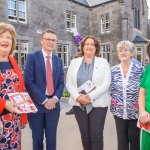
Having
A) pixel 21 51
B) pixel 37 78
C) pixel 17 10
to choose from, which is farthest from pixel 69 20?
pixel 37 78

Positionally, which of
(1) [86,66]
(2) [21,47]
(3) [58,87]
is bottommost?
(3) [58,87]

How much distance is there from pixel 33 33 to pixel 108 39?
29.4 ft

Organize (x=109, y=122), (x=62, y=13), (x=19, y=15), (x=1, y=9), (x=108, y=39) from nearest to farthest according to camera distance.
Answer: (x=109, y=122) → (x=1, y=9) → (x=19, y=15) → (x=62, y=13) → (x=108, y=39)

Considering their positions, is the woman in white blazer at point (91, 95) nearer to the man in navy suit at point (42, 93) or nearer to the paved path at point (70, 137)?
the man in navy suit at point (42, 93)

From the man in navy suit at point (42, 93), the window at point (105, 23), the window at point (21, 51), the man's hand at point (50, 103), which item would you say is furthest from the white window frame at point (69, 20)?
the man's hand at point (50, 103)

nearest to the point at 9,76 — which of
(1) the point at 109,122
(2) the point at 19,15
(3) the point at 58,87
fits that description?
(3) the point at 58,87

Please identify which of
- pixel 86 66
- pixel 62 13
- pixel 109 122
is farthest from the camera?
pixel 62 13

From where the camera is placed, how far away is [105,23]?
79.5 ft

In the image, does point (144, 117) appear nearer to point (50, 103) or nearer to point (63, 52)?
point (50, 103)

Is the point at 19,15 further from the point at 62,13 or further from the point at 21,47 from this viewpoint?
the point at 62,13

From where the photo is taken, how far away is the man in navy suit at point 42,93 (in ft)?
11.8

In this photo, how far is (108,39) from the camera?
2383cm

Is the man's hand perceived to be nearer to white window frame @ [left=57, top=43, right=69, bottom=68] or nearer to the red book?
the red book

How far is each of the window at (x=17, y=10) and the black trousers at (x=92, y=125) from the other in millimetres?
13630
